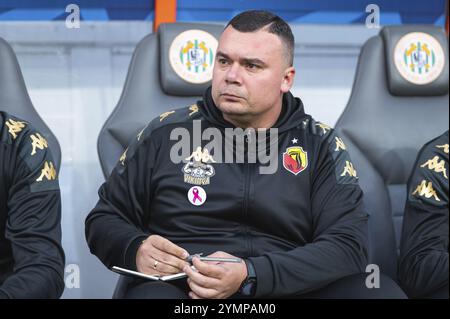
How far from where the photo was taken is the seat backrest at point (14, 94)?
5.89 ft

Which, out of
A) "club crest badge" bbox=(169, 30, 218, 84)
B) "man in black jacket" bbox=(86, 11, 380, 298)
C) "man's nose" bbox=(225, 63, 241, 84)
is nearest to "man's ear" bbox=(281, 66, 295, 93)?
"man in black jacket" bbox=(86, 11, 380, 298)

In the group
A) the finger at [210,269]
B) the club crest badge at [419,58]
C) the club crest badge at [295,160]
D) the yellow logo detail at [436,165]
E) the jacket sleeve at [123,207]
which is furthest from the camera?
the club crest badge at [419,58]

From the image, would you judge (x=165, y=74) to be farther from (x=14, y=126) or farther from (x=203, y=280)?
(x=203, y=280)

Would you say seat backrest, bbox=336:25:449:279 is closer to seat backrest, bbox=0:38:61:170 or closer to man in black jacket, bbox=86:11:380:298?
man in black jacket, bbox=86:11:380:298

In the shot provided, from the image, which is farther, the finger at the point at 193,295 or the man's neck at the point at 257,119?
the man's neck at the point at 257,119

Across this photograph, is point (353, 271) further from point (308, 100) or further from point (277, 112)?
point (308, 100)

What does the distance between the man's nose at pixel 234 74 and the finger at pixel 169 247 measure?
0.38 m

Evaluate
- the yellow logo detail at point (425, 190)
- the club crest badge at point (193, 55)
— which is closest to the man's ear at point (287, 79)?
the club crest badge at point (193, 55)

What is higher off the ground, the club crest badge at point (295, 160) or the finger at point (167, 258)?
the club crest badge at point (295, 160)

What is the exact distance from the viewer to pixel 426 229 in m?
1.70

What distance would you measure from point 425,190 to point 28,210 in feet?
2.93

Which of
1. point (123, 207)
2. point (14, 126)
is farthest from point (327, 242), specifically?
point (14, 126)

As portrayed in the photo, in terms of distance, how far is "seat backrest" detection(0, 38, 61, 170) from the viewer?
1.79m

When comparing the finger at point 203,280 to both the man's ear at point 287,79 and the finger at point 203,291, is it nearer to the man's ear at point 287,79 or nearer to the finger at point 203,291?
the finger at point 203,291
